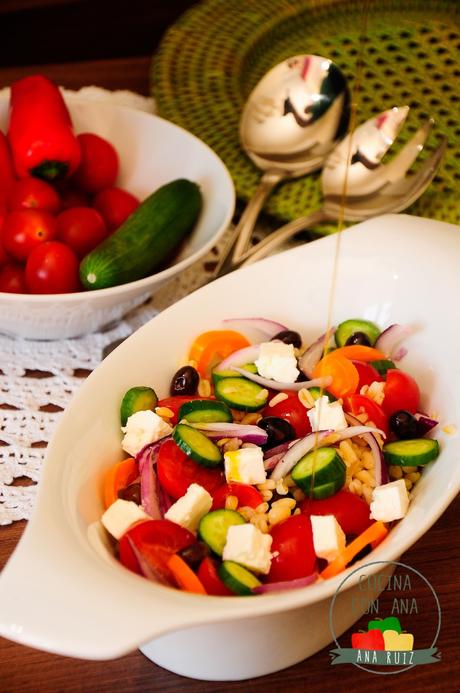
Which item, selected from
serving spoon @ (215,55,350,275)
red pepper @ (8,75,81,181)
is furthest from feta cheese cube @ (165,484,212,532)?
serving spoon @ (215,55,350,275)

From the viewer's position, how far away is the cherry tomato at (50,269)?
4.65 feet

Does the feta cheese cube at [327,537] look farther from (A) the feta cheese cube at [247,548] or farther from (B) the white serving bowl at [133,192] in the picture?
(B) the white serving bowl at [133,192]

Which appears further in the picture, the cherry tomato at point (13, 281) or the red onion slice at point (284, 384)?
the cherry tomato at point (13, 281)

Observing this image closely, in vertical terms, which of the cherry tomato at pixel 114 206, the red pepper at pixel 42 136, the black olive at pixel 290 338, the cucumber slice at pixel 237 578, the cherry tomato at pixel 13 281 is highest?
the red pepper at pixel 42 136

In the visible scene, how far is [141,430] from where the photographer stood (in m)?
1.07

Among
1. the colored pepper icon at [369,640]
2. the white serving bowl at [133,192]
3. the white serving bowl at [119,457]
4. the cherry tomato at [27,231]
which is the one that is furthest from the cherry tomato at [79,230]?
the colored pepper icon at [369,640]

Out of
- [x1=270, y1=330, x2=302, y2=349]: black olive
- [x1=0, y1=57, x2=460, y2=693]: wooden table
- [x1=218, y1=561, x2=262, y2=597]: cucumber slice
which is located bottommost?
[x1=0, y1=57, x2=460, y2=693]: wooden table

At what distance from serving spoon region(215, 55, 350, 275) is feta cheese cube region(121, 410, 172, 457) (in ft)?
2.72

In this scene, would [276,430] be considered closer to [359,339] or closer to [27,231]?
[359,339]

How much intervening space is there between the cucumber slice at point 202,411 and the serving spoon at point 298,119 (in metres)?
0.77

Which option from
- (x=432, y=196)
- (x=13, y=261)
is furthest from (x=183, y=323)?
(x=432, y=196)

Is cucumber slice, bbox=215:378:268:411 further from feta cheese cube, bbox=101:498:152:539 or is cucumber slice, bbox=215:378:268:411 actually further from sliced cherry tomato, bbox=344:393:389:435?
feta cheese cube, bbox=101:498:152:539

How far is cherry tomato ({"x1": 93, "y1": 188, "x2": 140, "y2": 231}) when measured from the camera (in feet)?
5.33

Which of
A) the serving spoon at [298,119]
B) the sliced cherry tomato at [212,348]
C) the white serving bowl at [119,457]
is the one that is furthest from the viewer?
the serving spoon at [298,119]
